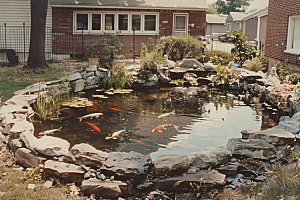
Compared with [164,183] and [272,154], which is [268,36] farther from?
[164,183]

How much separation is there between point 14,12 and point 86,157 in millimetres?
15424

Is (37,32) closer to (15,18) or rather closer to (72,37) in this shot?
(72,37)

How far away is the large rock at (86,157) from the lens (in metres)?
4.38

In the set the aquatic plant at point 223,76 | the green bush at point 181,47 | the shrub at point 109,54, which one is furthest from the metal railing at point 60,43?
the aquatic plant at point 223,76

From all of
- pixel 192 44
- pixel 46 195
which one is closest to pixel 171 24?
pixel 192 44

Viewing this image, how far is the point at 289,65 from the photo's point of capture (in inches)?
540

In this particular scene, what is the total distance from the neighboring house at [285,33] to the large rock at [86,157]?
10903mm

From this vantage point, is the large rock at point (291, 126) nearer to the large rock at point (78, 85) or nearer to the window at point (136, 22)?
the large rock at point (78, 85)

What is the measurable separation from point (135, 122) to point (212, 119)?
1843 millimetres

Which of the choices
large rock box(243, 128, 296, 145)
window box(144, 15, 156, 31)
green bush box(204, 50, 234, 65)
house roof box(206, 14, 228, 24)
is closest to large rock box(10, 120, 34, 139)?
large rock box(243, 128, 296, 145)

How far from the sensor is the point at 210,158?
4453 mm

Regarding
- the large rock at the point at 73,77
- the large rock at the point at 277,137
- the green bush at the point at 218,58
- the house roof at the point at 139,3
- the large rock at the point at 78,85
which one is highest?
the house roof at the point at 139,3

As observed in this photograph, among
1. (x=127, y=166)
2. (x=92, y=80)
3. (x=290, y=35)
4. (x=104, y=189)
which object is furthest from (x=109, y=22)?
(x=104, y=189)

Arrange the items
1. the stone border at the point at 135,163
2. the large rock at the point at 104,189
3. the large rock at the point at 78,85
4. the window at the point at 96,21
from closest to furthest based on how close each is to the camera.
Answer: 1. the large rock at the point at 104,189
2. the stone border at the point at 135,163
3. the large rock at the point at 78,85
4. the window at the point at 96,21
